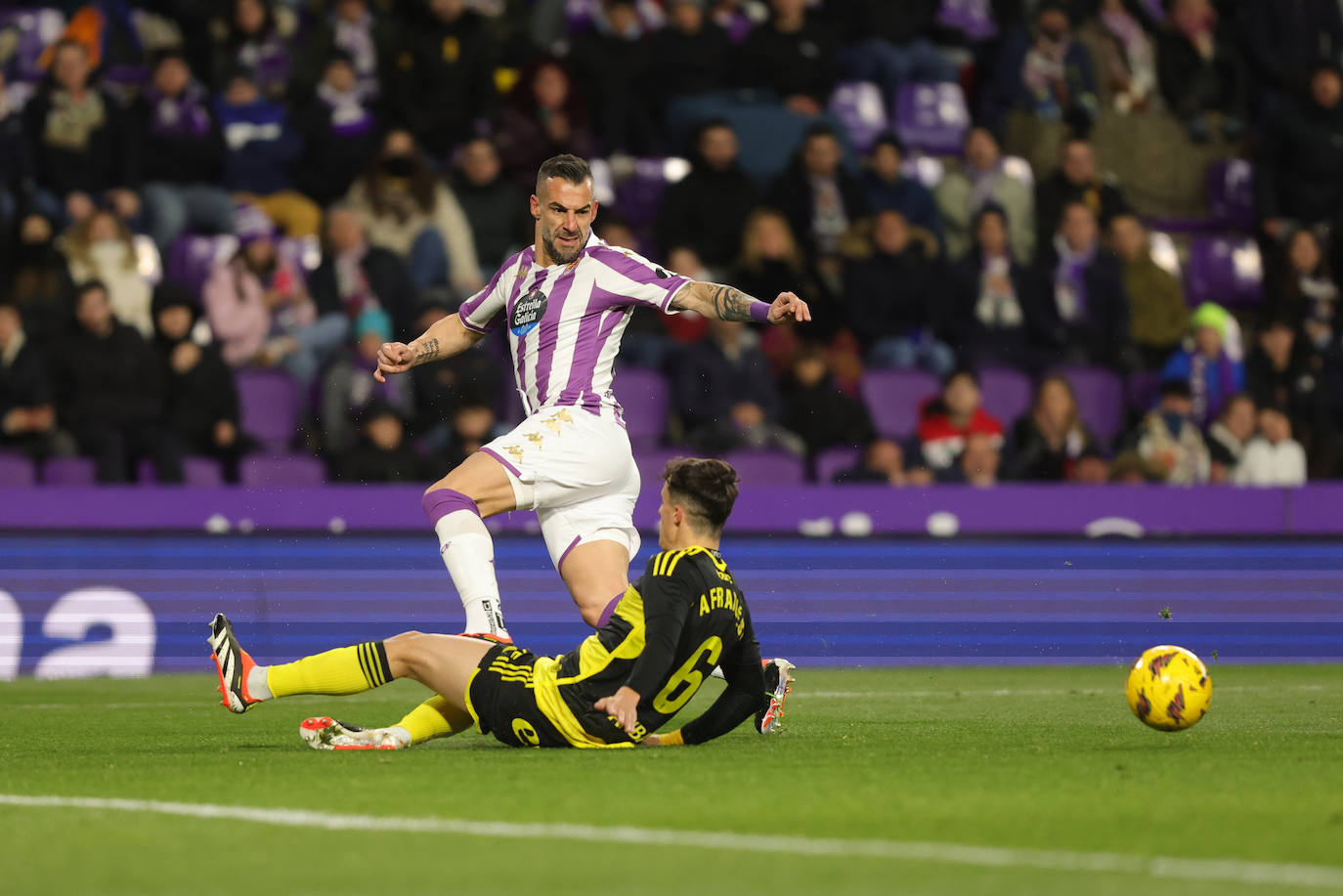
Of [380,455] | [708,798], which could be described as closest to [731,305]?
[708,798]

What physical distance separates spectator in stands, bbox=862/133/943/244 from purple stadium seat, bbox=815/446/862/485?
266 cm

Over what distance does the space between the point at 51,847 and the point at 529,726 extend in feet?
7.76

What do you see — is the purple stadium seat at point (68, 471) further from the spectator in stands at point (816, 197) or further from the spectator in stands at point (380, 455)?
the spectator in stands at point (816, 197)

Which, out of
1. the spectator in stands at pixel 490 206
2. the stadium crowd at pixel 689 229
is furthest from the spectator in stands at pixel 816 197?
the spectator in stands at pixel 490 206

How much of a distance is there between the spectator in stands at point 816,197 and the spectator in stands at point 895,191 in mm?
288

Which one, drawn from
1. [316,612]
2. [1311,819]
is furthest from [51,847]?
[316,612]

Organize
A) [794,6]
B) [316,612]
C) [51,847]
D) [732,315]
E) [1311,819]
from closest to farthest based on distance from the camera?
[51,847] → [1311,819] → [732,315] → [316,612] → [794,6]

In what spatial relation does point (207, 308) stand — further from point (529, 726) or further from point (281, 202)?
point (529, 726)

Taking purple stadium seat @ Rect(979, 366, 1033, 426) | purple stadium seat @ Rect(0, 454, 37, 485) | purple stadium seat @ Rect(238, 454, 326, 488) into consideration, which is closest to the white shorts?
purple stadium seat @ Rect(238, 454, 326, 488)

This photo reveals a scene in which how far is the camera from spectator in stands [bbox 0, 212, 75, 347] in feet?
46.7

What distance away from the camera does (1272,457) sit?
14.9 metres

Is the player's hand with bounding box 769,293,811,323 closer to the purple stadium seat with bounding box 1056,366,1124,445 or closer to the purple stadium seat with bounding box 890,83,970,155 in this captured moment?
the purple stadium seat with bounding box 1056,366,1124,445

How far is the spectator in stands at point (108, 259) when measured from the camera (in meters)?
14.5

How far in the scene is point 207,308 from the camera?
14.6m
